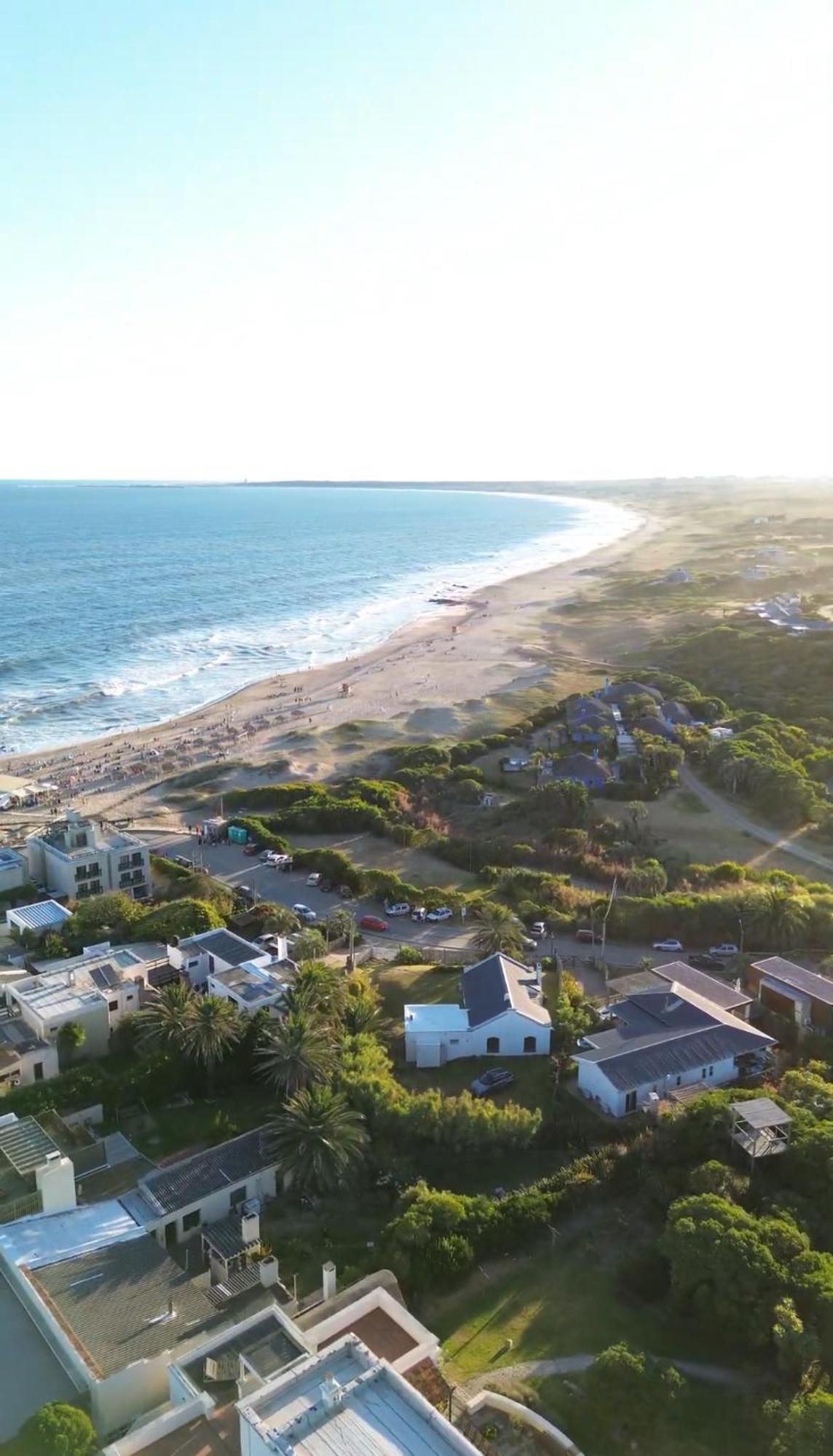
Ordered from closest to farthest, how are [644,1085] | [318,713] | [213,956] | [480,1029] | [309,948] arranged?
[644,1085]
[480,1029]
[213,956]
[309,948]
[318,713]

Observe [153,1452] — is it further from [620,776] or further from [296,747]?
[296,747]

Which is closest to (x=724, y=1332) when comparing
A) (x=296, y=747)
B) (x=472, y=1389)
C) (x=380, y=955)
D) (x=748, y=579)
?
(x=472, y=1389)

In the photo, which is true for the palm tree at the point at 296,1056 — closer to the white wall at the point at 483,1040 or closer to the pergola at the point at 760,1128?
the white wall at the point at 483,1040

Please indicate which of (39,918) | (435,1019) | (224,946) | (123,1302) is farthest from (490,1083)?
(39,918)

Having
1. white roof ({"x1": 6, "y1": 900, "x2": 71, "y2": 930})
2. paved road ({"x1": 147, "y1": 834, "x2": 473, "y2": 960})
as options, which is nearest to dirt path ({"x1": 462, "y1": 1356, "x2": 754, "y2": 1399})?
paved road ({"x1": 147, "y1": 834, "x2": 473, "y2": 960})

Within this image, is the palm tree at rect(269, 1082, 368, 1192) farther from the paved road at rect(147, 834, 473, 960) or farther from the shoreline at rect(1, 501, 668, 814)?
the shoreline at rect(1, 501, 668, 814)

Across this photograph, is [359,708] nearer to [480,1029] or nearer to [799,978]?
[799,978]

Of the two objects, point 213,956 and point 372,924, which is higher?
point 213,956
